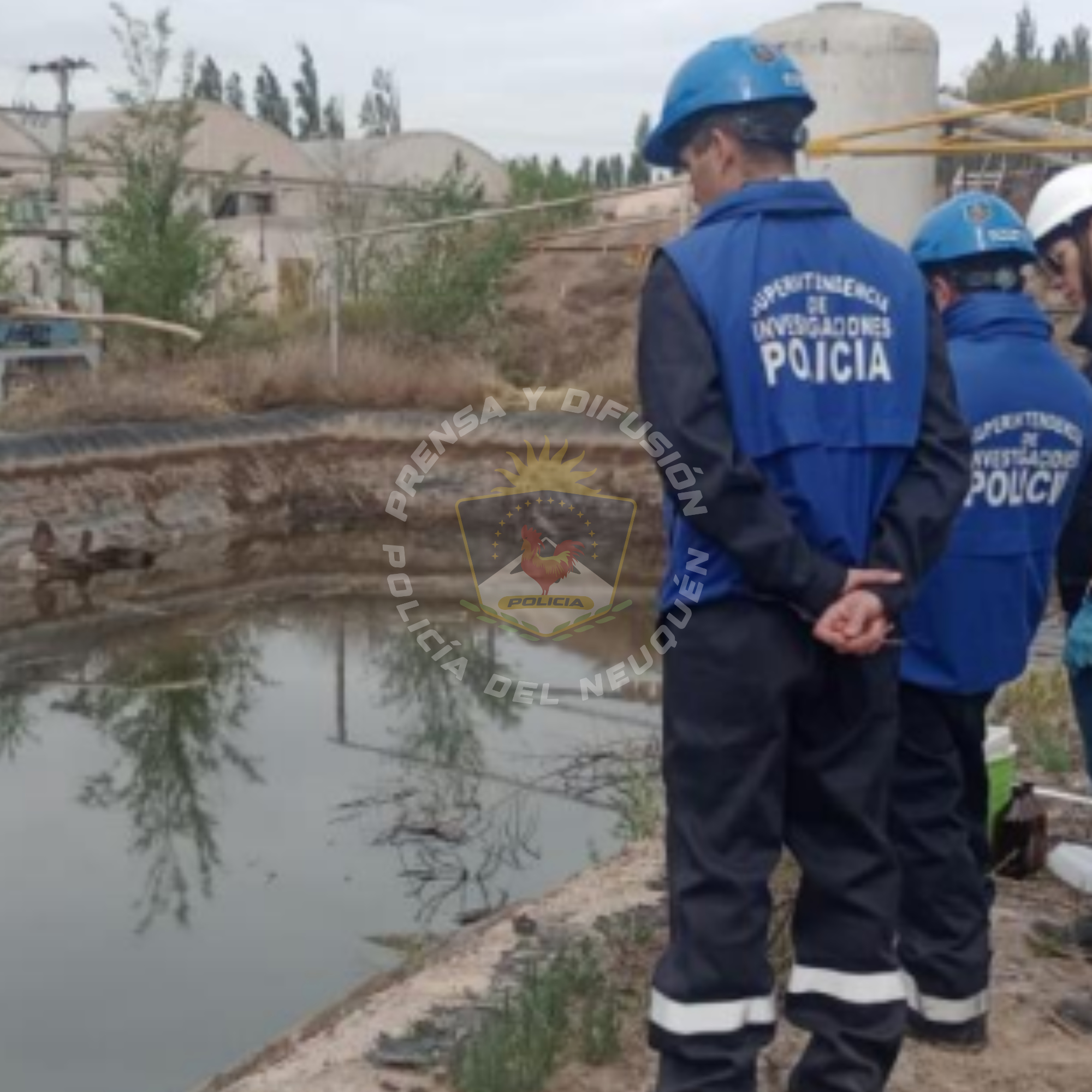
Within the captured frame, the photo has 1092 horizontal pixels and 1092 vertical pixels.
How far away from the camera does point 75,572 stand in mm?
11828

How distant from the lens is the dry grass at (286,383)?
13727 mm

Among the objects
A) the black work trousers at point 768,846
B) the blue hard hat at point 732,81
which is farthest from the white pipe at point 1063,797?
the blue hard hat at point 732,81

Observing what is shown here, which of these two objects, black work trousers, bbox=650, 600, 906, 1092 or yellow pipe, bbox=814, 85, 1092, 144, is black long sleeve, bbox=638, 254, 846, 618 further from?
yellow pipe, bbox=814, 85, 1092, 144

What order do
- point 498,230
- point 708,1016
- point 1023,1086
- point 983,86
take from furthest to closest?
point 983,86
point 498,230
point 1023,1086
point 708,1016

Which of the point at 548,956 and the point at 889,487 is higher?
the point at 889,487

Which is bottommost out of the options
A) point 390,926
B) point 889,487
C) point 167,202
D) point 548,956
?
point 390,926

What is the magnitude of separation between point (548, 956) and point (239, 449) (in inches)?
414

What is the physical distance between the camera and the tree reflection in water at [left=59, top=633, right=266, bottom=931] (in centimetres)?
582

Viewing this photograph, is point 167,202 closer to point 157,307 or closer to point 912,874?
Result: point 157,307

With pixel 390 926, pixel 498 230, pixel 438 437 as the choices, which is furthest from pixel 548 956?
pixel 498 230

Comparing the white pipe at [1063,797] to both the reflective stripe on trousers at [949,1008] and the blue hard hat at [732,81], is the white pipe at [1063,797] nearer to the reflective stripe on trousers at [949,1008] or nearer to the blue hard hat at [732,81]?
the reflective stripe on trousers at [949,1008]

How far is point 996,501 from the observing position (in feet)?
9.10

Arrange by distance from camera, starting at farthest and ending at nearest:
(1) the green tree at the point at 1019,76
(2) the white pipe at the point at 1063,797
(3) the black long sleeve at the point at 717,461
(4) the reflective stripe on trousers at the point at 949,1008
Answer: (1) the green tree at the point at 1019,76 → (2) the white pipe at the point at 1063,797 → (4) the reflective stripe on trousers at the point at 949,1008 → (3) the black long sleeve at the point at 717,461

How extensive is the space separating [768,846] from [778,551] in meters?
0.43
